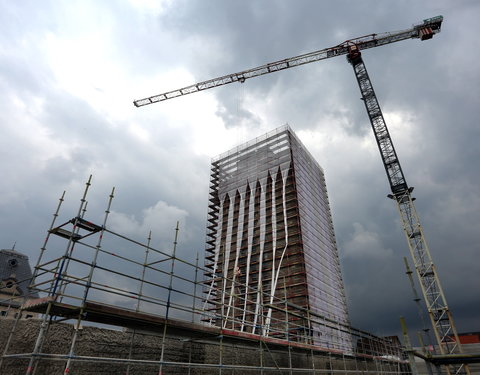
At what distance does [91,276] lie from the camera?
8453 millimetres

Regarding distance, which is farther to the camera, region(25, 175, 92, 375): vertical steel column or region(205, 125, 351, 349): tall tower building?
region(205, 125, 351, 349): tall tower building

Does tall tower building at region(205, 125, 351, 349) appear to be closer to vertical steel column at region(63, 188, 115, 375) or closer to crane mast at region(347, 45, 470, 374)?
crane mast at region(347, 45, 470, 374)

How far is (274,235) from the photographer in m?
46.3

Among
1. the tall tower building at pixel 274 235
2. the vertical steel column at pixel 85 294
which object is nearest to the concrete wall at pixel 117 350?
the vertical steel column at pixel 85 294

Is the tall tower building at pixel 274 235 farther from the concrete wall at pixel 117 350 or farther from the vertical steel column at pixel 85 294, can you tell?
the vertical steel column at pixel 85 294

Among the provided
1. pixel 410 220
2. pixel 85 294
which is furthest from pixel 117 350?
pixel 410 220

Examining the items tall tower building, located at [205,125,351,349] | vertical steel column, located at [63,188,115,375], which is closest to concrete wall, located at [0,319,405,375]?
vertical steel column, located at [63,188,115,375]

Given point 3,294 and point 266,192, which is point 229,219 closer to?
point 266,192

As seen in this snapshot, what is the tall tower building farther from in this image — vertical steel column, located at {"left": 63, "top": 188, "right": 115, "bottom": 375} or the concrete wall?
vertical steel column, located at {"left": 63, "top": 188, "right": 115, "bottom": 375}

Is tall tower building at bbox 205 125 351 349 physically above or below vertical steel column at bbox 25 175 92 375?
above

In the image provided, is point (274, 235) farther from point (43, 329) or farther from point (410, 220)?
point (43, 329)

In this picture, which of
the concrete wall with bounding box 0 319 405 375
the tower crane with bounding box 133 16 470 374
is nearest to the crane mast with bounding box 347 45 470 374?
the tower crane with bounding box 133 16 470 374

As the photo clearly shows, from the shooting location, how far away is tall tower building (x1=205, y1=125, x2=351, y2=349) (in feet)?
136

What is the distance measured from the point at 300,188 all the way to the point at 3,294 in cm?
4638
